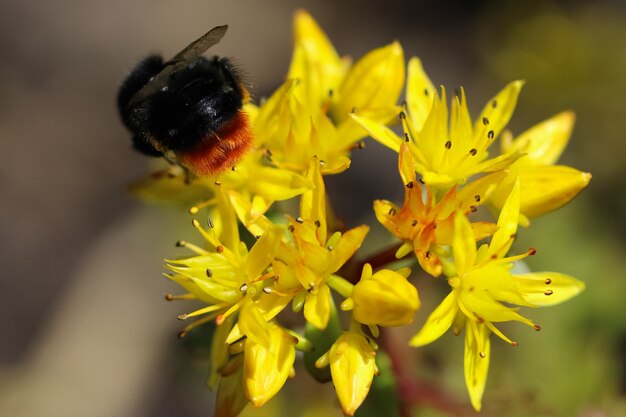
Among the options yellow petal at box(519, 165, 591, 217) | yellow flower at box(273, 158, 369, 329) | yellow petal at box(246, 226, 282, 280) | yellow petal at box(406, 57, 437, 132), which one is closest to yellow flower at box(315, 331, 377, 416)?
yellow flower at box(273, 158, 369, 329)

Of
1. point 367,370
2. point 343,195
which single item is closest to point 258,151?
point 367,370

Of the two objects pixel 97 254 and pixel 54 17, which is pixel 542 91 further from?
pixel 54 17

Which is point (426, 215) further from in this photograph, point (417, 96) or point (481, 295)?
point (417, 96)

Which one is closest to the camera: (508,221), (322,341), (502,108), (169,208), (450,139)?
(508,221)

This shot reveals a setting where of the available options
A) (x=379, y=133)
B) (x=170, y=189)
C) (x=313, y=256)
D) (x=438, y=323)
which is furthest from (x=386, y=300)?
(x=170, y=189)

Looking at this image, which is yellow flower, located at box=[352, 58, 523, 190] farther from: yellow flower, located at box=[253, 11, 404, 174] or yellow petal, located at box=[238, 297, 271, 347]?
yellow petal, located at box=[238, 297, 271, 347]
